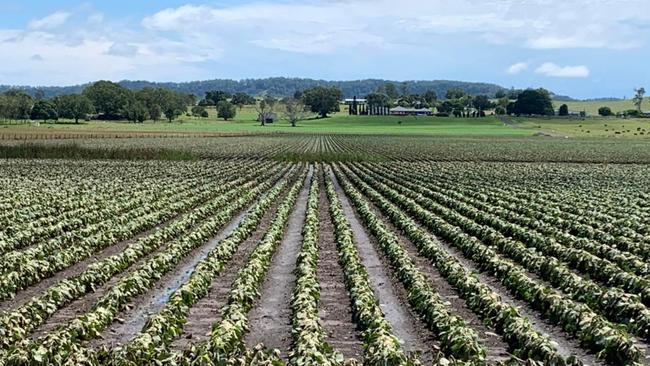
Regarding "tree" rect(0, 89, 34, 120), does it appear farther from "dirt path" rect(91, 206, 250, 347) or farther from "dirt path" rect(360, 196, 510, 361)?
"dirt path" rect(360, 196, 510, 361)

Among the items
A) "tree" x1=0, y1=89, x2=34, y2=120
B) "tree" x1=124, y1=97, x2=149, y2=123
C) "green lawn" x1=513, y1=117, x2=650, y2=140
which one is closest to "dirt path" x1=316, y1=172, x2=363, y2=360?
"green lawn" x1=513, y1=117, x2=650, y2=140

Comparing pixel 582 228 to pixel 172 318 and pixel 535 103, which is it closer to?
pixel 172 318

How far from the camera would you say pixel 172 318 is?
1171 centimetres

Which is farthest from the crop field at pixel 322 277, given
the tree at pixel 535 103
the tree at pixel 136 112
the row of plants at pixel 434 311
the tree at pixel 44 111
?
the tree at pixel 535 103

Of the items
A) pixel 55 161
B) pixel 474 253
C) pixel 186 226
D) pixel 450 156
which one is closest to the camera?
pixel 474 253

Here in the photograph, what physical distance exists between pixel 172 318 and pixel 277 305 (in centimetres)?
274

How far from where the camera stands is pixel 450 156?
68.1 metres

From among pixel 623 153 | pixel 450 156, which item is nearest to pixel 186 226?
pixel 450 156

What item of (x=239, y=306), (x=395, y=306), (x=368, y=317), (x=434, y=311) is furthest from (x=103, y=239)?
(x=434, y=311)

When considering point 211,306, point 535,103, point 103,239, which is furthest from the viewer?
point 535,103

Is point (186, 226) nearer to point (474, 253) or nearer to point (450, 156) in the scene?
point (474, 253)

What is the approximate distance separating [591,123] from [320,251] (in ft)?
500

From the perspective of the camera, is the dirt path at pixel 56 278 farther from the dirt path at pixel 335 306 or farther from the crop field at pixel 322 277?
the dirt path at pixel 335 306

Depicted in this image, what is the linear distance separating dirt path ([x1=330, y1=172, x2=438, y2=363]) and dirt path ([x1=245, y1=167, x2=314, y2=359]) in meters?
1.85
